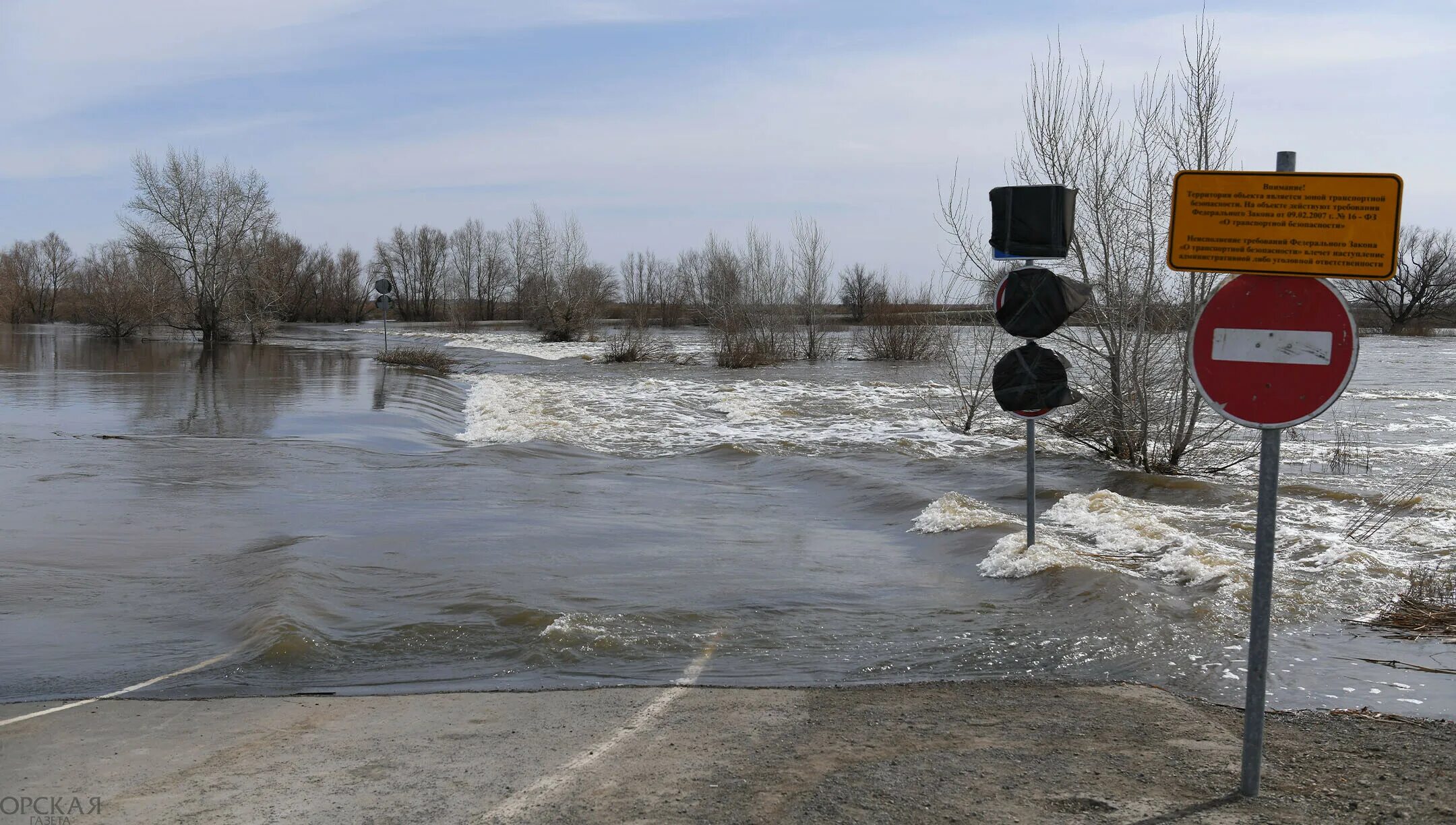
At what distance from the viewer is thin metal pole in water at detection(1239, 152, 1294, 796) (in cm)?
374

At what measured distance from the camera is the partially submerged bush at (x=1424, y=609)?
6801mm

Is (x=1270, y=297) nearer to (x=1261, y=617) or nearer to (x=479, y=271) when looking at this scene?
(x=1261, y=617)

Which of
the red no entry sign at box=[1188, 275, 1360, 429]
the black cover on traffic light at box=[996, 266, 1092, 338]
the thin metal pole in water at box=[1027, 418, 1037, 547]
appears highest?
the black cover on traffic light at box=[996, 266, 1092, 338]

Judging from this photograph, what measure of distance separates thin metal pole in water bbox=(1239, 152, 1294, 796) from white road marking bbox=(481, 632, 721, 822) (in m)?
2.47

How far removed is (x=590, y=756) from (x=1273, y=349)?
3051mm

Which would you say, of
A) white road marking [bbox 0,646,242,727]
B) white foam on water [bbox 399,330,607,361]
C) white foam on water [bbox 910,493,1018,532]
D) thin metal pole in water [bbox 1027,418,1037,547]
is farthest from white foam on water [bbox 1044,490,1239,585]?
white foam on water [bbox 399,330,607,361]

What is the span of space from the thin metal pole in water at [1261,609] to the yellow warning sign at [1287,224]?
137mm

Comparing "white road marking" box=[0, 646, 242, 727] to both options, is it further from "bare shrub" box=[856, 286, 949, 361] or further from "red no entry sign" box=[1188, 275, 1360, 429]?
"bare shrub" box=[856, 286, 949, 361]

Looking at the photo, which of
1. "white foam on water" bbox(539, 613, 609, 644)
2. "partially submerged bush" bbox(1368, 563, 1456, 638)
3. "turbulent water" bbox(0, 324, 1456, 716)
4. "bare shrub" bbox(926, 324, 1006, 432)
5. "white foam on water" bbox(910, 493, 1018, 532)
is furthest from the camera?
"bare shrub" bbox(926, 324, 1006, 432)

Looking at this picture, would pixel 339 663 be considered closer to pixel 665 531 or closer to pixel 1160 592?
pixel 665 531

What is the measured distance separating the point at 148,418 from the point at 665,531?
43.1 feet

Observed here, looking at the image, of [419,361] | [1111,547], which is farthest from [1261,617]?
[419,361]

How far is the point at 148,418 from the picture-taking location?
63.6 feet

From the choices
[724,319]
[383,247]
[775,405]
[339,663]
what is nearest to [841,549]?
[339,663]
